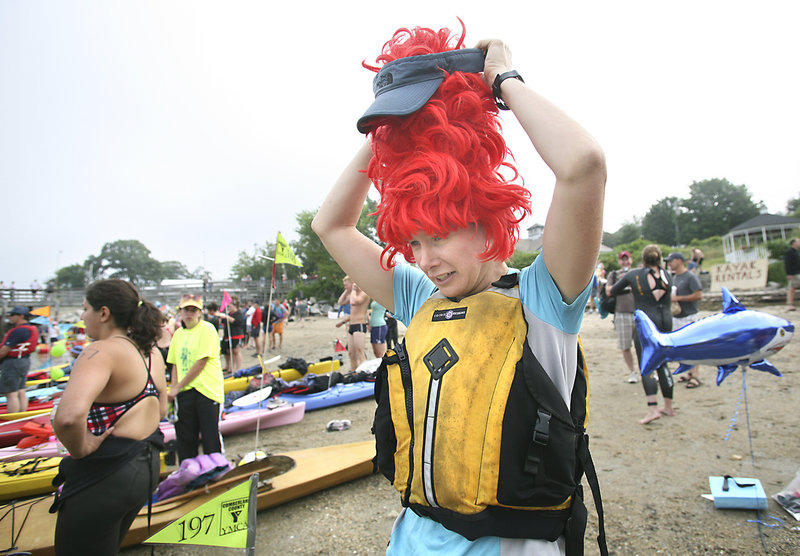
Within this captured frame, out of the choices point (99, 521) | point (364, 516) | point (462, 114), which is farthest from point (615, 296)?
point (99, 521)

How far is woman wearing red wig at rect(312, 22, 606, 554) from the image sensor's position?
1.10 metres

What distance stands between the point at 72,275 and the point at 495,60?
122115 mm

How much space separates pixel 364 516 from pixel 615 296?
195 inches

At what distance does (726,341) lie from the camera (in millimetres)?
3447

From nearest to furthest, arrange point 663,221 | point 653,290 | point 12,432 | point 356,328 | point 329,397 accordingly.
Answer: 1. point 653,290
2. point 12,432
3. point 329,397
4. point 356,328
5. point 663,221

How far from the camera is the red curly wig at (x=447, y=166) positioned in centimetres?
121

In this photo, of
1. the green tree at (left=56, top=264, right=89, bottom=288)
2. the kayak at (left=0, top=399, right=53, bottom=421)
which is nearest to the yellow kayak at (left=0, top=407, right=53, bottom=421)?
the kayak at (left=0, top=399, right=53, bottom=421)

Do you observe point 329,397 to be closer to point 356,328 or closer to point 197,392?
point 356,328

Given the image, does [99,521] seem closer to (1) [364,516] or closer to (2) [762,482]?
(1) [364,516]

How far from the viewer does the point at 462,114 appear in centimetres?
129

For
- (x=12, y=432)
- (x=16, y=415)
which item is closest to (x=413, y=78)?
(x=12, y=432)

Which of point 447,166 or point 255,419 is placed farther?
point 255,419

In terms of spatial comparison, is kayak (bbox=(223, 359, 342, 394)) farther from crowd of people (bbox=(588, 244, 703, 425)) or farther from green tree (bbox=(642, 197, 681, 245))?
green tree (bbox=(642, 197, 681, 245))

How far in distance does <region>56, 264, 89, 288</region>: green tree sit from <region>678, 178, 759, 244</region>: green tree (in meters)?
116
